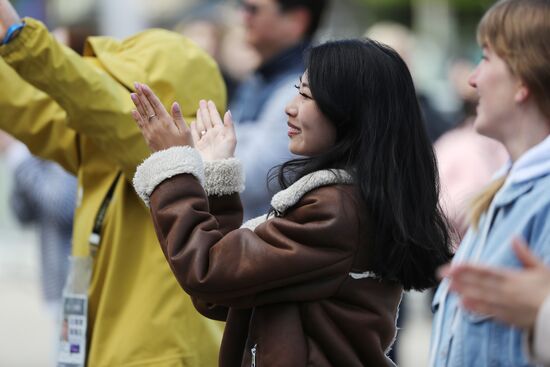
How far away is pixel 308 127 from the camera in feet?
10.1

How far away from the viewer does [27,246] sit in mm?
14250

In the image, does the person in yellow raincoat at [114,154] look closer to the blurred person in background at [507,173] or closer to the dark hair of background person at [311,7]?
the blurred person in background at [507,173]

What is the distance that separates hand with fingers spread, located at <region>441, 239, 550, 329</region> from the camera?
87.5 inches

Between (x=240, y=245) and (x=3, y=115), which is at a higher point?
(x=240, y=245)

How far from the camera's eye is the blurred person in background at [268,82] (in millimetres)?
4918

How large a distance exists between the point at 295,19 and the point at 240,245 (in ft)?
9.20

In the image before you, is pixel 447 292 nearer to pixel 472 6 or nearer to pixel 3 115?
pixel 3 115

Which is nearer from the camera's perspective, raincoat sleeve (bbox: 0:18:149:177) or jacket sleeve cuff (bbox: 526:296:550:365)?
jacket sleeve cuff (bbox: 526:296:550:365)

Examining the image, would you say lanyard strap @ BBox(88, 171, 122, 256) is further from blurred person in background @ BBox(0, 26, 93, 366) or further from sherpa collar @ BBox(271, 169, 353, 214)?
blurred person in background @ BBox(0, 26, 93, 366)

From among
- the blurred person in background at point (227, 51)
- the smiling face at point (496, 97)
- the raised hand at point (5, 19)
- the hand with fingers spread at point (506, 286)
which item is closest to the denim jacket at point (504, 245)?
the smiling face at point (496, 97)

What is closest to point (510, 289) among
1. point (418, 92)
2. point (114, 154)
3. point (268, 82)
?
point (114, 154)

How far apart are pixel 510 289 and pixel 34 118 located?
224cm

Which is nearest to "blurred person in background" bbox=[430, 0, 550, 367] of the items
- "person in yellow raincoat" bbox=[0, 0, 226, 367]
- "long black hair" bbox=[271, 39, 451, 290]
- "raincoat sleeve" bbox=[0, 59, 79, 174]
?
"long black hair" bbox=[271, 39, 451, 290]

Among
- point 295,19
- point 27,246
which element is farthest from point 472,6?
point 295,19
